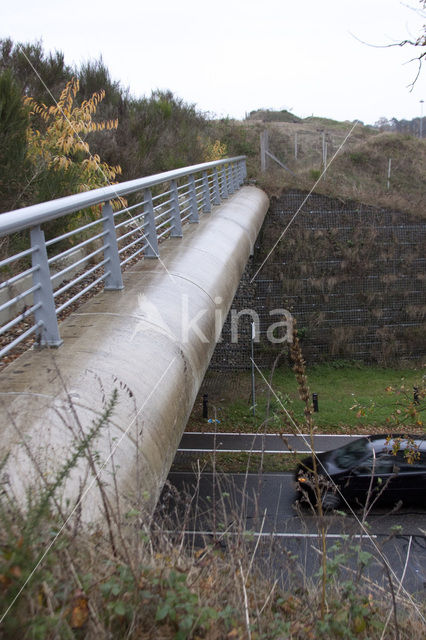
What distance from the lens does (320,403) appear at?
18.3 metres

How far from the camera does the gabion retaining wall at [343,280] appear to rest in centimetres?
2244

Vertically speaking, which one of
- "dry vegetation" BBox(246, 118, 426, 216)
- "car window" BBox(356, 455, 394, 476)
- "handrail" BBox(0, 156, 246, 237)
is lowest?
"car window" BBox(356, 455, 394, 476)

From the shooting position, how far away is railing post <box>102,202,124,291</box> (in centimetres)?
547

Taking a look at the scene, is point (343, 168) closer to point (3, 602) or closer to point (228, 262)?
point (228, 262)

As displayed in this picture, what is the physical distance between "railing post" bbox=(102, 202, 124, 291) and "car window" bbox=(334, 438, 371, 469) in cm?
678

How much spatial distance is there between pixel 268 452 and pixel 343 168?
74.9 ft

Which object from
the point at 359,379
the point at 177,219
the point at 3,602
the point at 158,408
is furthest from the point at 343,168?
the point at 3,602

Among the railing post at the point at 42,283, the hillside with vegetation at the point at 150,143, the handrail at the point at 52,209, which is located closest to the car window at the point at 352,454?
the hillside with vegetation at the point at 150,143

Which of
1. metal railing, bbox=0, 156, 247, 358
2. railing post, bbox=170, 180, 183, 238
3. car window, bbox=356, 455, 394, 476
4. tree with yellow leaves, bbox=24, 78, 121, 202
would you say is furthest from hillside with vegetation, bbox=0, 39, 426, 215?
car window, bbox=356, 455, 394, 476

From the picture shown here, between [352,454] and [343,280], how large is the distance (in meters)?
12.9

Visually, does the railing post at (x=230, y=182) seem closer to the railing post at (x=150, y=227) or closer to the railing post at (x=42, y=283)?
the railing post at (x=150, y=227)

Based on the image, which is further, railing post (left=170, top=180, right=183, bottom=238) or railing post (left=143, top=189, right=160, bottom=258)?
railing post (left=170, top=180, right=183, bottom=238)

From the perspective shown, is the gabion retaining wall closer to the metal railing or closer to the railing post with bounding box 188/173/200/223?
the railing post with bounding box 188/173/200/223

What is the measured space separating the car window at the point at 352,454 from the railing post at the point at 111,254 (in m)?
6.78
